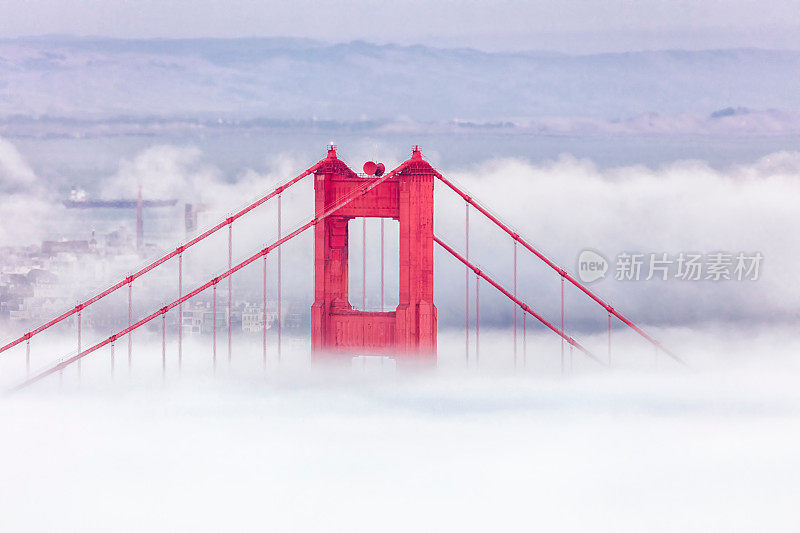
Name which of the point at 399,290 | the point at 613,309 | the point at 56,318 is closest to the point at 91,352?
the point at 56,318

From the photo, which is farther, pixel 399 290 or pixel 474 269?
pixel 474 269

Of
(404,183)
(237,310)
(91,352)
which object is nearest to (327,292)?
(404,183)

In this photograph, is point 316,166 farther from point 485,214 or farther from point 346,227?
point 485,214

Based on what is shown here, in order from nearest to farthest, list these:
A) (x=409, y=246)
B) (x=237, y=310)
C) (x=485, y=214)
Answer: (x=409, y=246) < (x=485, y=214) < (x=237, y=310)

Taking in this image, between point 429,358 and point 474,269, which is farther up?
point 474,269

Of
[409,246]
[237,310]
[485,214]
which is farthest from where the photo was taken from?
[237,310]

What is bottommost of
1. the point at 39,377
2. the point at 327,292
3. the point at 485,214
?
the point at 39,377
